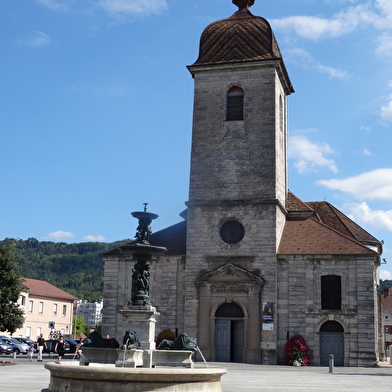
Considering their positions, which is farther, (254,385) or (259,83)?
(259,83)

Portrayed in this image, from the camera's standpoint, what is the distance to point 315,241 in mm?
32375

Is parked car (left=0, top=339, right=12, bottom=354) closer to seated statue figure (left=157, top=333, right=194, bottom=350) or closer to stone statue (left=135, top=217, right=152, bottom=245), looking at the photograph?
stone statue (left=135, top=217, right=152, bottom=245)

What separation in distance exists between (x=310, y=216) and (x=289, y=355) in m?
9.12

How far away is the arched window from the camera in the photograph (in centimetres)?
3450

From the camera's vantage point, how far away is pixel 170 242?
34750 millimetres

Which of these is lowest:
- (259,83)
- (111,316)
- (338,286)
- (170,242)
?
(111,316)

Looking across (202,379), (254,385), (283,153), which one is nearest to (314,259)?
(283,153)

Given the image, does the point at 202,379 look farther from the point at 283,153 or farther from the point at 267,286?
the point at 283,153

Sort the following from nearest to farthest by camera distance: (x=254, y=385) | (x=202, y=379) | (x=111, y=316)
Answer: (x=202, y=379)
(x=254, y=385)
(x=111, y=316)

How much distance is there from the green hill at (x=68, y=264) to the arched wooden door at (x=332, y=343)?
123257 mm

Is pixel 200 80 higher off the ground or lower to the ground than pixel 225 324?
higher

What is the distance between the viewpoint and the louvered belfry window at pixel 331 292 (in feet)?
101

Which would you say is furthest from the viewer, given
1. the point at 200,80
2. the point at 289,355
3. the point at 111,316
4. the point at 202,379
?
the point at 200,80

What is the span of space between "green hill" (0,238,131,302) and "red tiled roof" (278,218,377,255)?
120645mm
